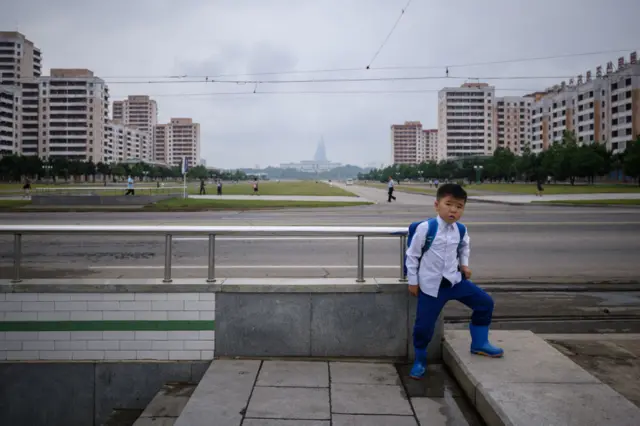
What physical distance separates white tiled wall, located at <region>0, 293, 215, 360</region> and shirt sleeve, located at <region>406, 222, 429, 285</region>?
1997mm

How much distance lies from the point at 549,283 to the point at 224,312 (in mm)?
6195

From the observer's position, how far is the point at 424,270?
15.5 ft

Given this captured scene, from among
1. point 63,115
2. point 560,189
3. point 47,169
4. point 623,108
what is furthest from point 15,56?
point 623,108

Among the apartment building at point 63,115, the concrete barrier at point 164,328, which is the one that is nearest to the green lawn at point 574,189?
the concrete barrier at point 164,328

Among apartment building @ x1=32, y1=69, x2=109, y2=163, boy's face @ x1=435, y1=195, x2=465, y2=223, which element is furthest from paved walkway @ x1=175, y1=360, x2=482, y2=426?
apartment building @ x1=32, y1=69, x2=109, y2=163

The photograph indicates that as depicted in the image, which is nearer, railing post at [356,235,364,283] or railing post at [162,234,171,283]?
railing post at [162,234,171,283]

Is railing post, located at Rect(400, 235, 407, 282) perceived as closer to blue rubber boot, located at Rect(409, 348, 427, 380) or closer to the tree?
blue rubber boot, located at Rect(409, 348, 427, 380)

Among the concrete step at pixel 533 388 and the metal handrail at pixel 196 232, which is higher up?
the metal handrail at pixel 196 232

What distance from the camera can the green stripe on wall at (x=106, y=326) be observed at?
17.6 feet

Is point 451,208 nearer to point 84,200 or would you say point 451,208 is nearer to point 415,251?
point 415,251

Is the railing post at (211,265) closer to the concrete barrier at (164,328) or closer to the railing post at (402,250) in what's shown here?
the concrete barrier at (164,328)

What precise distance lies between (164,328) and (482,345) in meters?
3.10

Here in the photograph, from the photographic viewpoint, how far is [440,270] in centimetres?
469

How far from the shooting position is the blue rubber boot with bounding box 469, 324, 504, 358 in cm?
501
